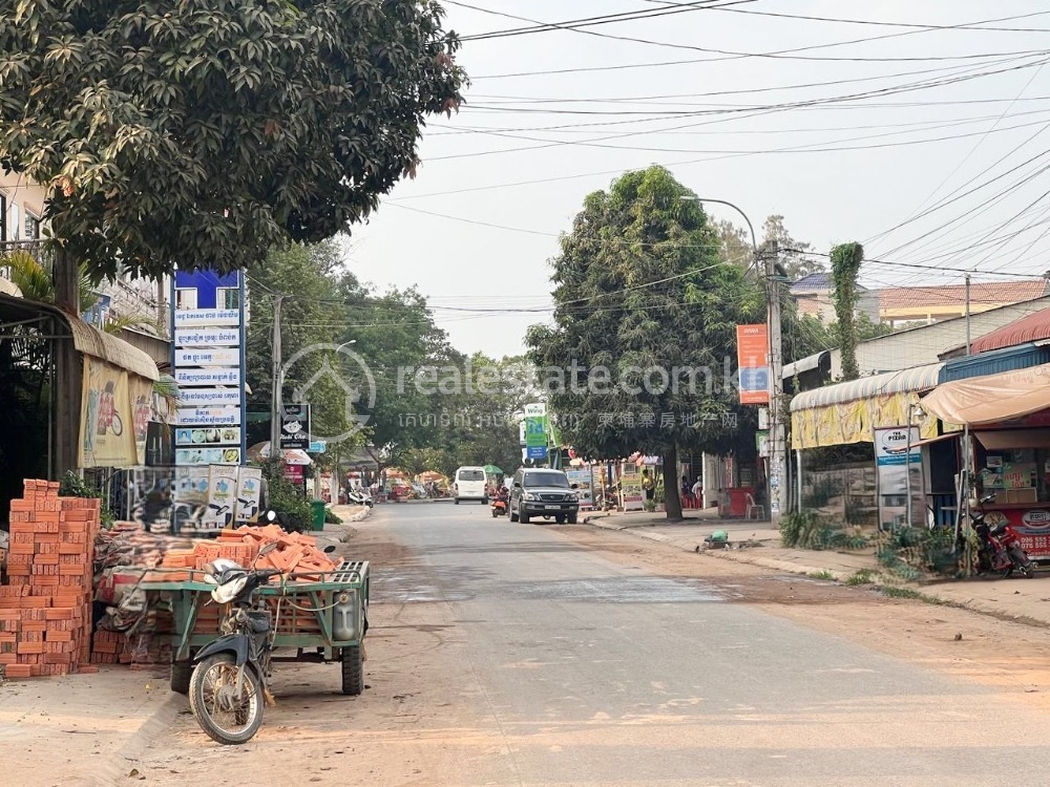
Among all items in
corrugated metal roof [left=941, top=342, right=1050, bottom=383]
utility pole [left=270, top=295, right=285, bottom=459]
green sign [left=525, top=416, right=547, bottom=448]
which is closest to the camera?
corrugated metal roof [left=941, top=342, right=1050, bottom=383]

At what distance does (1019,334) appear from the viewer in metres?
26.4

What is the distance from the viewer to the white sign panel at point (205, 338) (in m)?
24.8

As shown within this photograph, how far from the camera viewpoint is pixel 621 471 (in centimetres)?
5669

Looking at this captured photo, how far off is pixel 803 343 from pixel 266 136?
32063mm

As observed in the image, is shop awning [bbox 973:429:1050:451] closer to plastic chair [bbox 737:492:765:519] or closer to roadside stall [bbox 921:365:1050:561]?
roadside stall [bbox 921:365:1050:561]

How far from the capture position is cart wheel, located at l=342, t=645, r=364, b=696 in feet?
32.0

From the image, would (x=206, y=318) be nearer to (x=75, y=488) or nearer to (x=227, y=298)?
(x=227, y=298)

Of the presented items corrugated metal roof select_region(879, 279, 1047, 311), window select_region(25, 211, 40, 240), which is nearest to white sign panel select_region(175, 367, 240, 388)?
window select_region(25, 211, 40, 240)

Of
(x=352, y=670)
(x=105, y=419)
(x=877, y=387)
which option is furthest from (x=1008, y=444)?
(x=105, y=419)

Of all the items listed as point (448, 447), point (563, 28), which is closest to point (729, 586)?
point (563, 28)

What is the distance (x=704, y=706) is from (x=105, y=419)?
9.47 meters

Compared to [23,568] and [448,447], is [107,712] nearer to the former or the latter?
[23,568]

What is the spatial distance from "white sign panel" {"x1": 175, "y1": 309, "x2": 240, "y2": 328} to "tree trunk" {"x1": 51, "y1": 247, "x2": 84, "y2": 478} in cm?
1054

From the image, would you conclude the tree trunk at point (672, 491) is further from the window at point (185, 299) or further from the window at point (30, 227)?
the window at point (30, 227)
